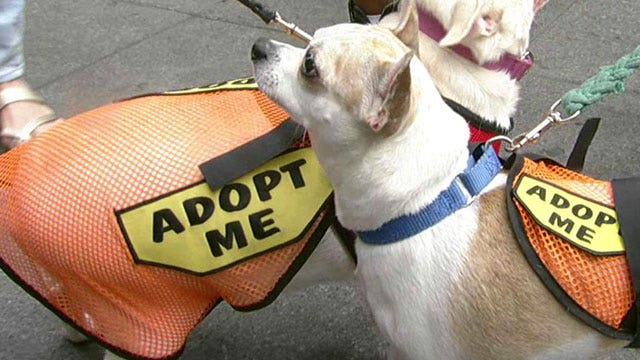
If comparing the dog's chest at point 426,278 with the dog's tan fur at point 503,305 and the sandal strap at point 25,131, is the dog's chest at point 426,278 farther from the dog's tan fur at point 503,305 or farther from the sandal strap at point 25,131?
the sandal strap at point 25,131

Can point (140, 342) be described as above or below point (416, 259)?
below

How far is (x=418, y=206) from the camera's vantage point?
176cm

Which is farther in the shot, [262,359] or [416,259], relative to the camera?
[262,359]

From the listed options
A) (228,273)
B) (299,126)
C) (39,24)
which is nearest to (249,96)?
(299,126)

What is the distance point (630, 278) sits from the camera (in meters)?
1.71

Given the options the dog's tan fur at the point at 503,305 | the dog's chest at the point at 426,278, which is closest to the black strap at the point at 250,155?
the dog's chest at the point at 426,278

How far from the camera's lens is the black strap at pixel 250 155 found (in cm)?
187

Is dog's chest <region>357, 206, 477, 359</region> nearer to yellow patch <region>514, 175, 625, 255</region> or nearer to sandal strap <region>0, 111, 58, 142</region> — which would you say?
yellow patch <region>514, 175, 625, 255</region>

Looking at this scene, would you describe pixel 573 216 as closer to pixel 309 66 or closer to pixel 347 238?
pixel 347 238

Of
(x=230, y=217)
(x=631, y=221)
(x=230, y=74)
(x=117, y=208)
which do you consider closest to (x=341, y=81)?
(x=230, y=217)

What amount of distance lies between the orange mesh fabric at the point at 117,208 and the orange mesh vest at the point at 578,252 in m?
0.55

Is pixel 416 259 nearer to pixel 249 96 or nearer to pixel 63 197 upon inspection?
pixel 249 96

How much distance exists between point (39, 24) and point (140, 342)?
11.4 feet

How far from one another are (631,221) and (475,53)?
2.50 ft
